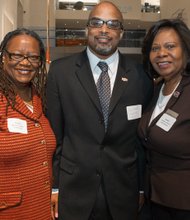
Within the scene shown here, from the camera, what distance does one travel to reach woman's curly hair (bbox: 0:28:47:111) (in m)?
2.06

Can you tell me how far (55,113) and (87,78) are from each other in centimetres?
32

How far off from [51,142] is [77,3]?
15.6m

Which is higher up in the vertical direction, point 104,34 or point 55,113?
point 104,34

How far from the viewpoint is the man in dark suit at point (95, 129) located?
2199mm

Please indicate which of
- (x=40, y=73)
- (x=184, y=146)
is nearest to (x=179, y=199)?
(x=184, y=146)

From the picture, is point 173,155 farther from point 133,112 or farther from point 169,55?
point 169,55

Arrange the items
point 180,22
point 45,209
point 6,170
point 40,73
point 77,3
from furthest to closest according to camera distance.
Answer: point 77,3 < point 40,73 < point 180,22 < point 45,209 < point 6,170

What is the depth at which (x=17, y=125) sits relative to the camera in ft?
6.56

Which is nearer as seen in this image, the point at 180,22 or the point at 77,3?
the point at 180,22

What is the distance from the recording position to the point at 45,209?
212 centimetres

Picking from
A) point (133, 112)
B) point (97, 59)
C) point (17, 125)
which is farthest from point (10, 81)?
point (133, 112)

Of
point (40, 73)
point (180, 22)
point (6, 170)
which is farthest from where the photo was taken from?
point (40, 73)

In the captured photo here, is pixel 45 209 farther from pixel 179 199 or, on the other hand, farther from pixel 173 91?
pixel 173 91

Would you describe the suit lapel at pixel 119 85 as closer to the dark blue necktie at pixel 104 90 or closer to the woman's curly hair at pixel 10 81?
the dark blue necktie at pixel 104 90
